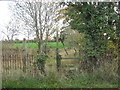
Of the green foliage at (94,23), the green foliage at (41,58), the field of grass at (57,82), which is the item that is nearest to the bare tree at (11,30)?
the green foliage at (41,58)

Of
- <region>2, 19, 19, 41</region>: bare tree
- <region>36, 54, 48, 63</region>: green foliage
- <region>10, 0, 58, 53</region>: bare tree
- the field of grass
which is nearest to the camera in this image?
the field of grass

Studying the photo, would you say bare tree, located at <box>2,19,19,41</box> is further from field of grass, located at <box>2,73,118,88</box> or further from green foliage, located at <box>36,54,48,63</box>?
field of grass, located at <box>2,73,118,88</box>

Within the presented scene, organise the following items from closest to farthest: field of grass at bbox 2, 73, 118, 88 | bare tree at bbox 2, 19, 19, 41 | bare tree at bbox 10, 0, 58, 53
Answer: field of grass at bbox 2, 73, 118, 88 → bare tree at bbox 2, 19, 19, 41 → bare tree at bbox 10, 0, 58, 53

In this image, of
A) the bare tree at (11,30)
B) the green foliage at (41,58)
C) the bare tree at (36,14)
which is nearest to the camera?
the green foliage at (41,58)

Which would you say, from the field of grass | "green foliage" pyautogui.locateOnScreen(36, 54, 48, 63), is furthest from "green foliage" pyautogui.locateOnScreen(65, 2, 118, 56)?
"green foliage" pyautogui.locateOnScreen(36, 54, 48, 63)

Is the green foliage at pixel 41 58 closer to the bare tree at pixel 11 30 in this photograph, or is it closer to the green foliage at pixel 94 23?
the bare tree at pixel 11 30

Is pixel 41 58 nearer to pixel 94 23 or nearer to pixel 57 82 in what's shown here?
pixel 57 82

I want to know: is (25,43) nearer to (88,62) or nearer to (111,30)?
(88,62)

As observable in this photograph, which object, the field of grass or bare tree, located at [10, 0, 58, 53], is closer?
the field of grass

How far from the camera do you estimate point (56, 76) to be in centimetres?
321

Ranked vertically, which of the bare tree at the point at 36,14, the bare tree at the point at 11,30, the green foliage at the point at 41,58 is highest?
the bare tree at the point at 36,14

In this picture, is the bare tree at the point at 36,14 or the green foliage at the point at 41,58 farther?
the bare tree at the point at 36,14

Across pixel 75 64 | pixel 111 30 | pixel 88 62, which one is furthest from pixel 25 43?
A: pixel 111 30

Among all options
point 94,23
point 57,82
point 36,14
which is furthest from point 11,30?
point 94,23
